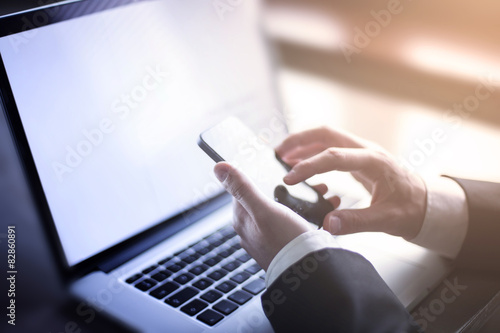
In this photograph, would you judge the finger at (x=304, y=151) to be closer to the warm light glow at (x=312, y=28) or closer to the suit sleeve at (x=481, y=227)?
the suit sleeve at (x=481, y=227)

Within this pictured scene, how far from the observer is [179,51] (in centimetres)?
80

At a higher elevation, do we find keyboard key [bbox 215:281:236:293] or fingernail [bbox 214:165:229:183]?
fingernail [bbox 214:165:229:183]

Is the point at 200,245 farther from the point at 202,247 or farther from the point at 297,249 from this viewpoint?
the point at 297,249

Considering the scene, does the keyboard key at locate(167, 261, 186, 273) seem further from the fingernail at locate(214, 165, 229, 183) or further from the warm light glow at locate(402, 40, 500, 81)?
the warm light glow at locate(402, 40, 500, 81)

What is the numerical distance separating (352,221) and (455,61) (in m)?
0.69

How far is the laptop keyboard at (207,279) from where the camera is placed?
2.10 ft

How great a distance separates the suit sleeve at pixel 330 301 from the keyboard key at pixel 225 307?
0.25 ft

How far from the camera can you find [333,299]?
55cm

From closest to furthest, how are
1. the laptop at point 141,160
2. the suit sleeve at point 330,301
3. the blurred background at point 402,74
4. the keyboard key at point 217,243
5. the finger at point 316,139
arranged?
the suit sleeve at point 330,301 → the laptop at point 141,160 → the keyboard key at point 217,243 → the finger at point 316,139 → the blurred background at point 402,74

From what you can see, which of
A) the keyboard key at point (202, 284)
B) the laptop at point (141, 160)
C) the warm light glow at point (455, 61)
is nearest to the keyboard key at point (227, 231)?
the laptop at point (141, 160)

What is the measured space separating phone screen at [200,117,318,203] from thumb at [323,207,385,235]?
0.08m

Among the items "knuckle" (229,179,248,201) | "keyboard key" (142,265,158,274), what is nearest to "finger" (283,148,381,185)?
"knuckle" (229,179,248,201)

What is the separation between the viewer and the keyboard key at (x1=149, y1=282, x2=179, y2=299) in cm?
66

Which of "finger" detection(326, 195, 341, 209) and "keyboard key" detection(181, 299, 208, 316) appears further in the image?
"finger" detection(326, 195, 341, 209)
